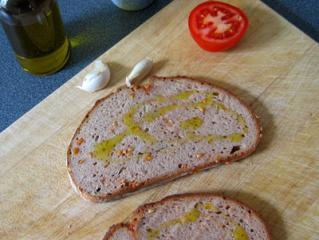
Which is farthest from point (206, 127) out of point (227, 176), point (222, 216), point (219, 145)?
point (222, 216)

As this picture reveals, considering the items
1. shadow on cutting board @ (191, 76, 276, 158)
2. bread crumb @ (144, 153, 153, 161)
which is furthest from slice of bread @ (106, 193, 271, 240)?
shadow on cutting board @ (191, 76, 276, 158)

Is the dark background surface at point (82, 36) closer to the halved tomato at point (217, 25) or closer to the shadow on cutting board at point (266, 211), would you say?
the halved tomato at point (217, 25)

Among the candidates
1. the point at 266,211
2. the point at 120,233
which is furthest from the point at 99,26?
the point at 266,211

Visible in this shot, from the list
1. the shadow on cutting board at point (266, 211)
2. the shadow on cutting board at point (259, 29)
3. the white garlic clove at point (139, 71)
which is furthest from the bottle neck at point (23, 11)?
the shadow on cutting board at point (266, 211)

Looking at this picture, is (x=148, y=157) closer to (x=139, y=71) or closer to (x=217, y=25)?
(x=139, y=71)

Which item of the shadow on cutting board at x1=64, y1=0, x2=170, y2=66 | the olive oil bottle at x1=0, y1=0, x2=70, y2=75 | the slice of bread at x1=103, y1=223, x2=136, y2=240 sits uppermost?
the olive oil bottle at x1=0, y1=0, x2=70, y2=75

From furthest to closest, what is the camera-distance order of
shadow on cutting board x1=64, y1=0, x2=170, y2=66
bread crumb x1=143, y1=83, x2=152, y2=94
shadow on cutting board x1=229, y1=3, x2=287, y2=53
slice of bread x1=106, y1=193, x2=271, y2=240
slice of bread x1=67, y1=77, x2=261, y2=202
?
shadow on cutting board x1=64, y1=0, x2=170, y2=66
shadow on cutting board x1=229, y1=3, x2=287, y2=53
bread crumb x1=143, y1=83, x2=152, y2=94
slice of bread x1=67, y1=77, x2=261, y2=202
slice of bread x1=106, y1=193, x2=271, y2=240

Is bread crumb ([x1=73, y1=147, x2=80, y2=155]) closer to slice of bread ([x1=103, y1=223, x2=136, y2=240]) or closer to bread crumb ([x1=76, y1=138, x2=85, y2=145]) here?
bread crumb ([x1=76, y1=138, x2=85, y2=145])
